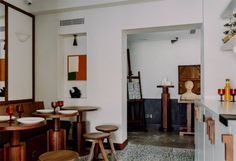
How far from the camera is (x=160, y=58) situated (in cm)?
649

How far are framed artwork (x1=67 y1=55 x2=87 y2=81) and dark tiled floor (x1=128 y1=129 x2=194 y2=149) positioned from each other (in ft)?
6.11

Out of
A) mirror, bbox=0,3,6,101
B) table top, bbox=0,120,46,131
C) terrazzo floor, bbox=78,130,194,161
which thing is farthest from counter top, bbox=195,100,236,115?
mirror, bbox=0,3,6,101

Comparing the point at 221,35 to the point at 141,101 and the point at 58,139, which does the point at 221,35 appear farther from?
the point at 141,101

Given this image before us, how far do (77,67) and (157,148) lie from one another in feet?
7.85

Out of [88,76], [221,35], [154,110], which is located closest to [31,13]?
[88,76]

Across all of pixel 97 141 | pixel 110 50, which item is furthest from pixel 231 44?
pixel 97 141

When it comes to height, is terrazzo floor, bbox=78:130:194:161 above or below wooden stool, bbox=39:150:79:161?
below

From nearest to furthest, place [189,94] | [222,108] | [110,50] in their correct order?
[222,108] → [110,50] → [189,94]

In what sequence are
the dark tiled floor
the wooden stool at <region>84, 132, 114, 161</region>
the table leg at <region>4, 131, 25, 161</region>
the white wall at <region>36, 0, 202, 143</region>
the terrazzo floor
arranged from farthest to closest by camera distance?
the dark tiled floor
the white wall at <region>36, 0, 202, 143</region>
the terrazzo floor
the wooden stool at <region>84, 132, 114, 161</region>
the table leg at <region>4, 131, 25, 161</region>

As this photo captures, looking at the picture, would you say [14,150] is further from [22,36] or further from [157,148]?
[157,148]

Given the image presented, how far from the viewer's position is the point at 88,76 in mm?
4312

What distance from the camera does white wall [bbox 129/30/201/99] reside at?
247 inches

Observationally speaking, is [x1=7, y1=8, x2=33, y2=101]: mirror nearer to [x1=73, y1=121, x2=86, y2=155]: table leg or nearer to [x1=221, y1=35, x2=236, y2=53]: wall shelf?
[x1=73, y1=121, x2=86, y2=155]: table leg

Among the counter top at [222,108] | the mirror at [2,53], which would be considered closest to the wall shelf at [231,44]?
the counter top at [222,108]
